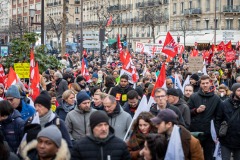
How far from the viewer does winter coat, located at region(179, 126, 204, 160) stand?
18.8 ft

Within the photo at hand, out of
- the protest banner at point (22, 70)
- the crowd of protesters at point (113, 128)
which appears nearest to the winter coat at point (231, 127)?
the crowd of protesters at point (113, 128)

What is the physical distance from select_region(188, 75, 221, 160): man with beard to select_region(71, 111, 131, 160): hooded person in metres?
3.44

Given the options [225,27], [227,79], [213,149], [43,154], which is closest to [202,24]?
[225,27]

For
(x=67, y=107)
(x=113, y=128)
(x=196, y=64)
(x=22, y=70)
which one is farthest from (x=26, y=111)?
(x=196, y=64)

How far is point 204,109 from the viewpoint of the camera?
8.62 meters

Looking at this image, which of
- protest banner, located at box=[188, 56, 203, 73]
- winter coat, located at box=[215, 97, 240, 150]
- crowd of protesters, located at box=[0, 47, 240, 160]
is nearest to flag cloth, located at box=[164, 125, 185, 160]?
crowd of protesters, located at box=[0, 47, 240, 160]

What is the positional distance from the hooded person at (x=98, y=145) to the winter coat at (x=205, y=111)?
3.51m

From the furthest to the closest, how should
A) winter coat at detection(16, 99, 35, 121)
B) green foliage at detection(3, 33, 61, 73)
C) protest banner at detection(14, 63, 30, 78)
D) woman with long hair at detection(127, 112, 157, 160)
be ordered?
green foliage at detection(3, 33, 61, 73) → protest banner at detection(14, 63, 30, 78) → winter coat at detection(16, 99, 35, 121) → woman with long hair at detection(127, 112, 157, 160)

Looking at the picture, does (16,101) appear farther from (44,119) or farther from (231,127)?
(231,127)

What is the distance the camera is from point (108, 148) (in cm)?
540

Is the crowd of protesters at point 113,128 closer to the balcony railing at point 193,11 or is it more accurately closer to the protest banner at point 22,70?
the protest banner at point 22,70

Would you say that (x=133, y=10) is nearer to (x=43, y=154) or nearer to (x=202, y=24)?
(x=202, y=24)

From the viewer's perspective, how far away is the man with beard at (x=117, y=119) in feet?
24.5

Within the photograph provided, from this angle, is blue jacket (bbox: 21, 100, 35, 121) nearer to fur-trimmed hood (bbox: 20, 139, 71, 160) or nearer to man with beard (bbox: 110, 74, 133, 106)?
fur-trimmed hood (bbox: 20, 139, 71, 160)
